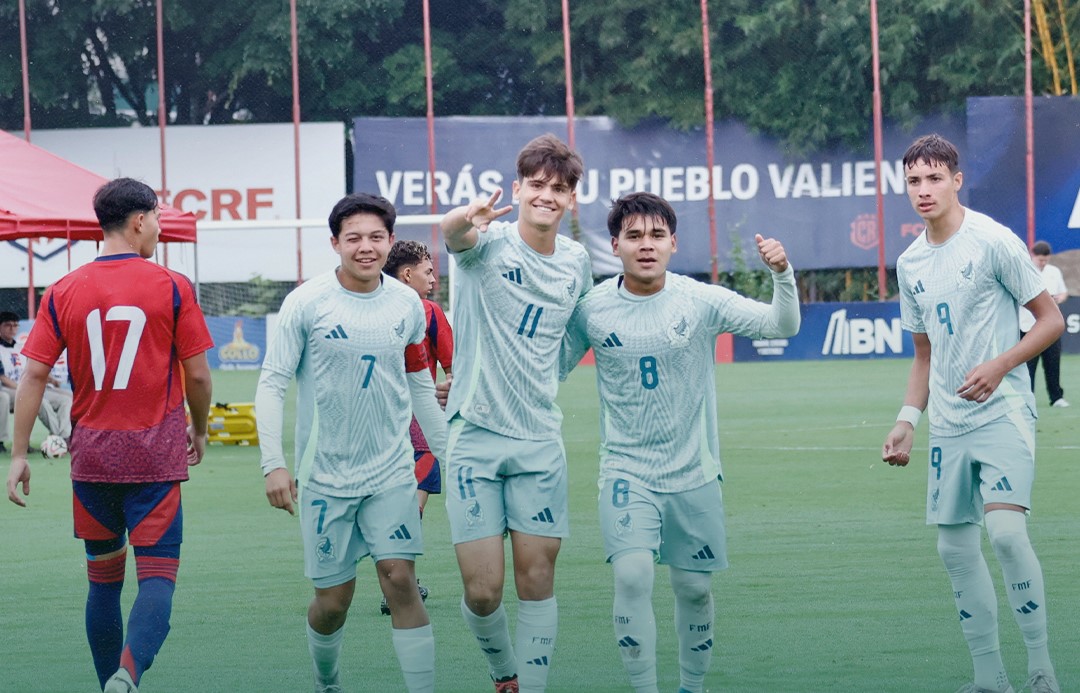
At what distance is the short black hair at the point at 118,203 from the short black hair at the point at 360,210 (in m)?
0.69

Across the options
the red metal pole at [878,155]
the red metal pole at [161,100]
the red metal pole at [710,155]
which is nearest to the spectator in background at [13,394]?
the red metal pole at [161,100]

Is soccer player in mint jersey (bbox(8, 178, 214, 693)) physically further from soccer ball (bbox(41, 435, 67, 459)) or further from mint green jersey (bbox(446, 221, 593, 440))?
soccer ball (bbox(41, 435, 67, 459))

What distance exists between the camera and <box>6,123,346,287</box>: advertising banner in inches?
1619

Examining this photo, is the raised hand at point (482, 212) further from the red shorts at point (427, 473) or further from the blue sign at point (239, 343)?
the blue sign at point (239, 343)

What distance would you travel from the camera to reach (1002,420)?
5820 mm

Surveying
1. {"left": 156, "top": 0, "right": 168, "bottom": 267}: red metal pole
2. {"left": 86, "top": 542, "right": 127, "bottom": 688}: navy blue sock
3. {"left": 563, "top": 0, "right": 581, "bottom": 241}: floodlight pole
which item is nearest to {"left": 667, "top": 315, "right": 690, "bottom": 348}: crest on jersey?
{"left": 86, "top": 542, "right": 127, "bottom": 688}: navy blue sock

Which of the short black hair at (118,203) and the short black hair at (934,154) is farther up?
the short black hair at (934,154)

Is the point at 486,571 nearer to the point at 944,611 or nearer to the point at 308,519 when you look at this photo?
the point at 308,519

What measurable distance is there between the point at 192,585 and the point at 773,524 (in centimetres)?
380

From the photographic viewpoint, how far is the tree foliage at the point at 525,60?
40969 millimetres

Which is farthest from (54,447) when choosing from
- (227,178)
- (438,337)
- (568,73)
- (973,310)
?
(227,178)

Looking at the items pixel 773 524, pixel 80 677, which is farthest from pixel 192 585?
pixel 773 524

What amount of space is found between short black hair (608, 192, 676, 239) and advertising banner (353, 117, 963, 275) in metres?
34.5

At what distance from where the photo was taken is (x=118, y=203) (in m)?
5.83
